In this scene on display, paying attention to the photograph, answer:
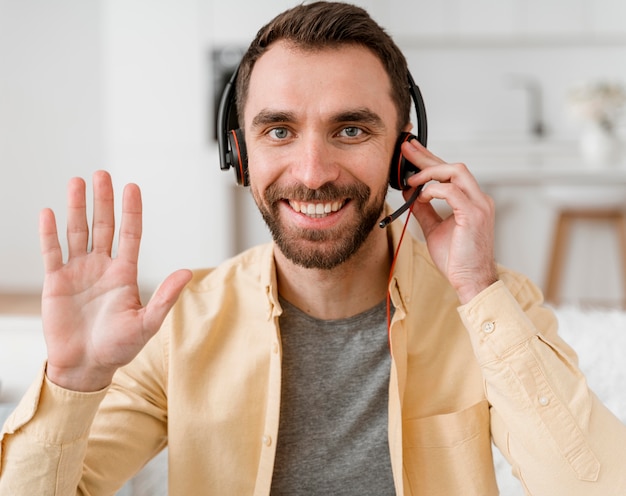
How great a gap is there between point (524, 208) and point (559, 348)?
3.45 metres

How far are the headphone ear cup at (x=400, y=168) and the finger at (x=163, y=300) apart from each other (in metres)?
0.47

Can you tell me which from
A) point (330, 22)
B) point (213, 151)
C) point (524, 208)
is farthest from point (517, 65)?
point (330, 22)

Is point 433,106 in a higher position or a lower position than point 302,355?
higher

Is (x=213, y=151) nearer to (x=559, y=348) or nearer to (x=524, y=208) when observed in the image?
(x=524, y=208)

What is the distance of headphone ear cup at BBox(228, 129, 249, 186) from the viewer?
4.34ft

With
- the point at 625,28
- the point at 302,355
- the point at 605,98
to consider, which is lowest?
the point at 302,355

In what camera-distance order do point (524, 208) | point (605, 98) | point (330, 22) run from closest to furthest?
point (330, 22) < point (605, 98) < point (524, 208)

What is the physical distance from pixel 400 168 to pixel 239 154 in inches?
12.0

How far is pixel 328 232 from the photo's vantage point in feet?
4.13

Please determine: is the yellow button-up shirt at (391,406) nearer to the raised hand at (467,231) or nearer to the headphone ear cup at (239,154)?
the raised hand at (467,231)

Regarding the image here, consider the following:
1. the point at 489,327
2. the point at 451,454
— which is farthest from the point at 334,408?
the point at 489,327

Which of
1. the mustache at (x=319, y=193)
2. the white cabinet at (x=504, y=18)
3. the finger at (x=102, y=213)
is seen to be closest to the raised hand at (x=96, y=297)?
the finger at (x=102, y=213)

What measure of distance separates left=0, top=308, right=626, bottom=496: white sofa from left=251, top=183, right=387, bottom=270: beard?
519 millimetres

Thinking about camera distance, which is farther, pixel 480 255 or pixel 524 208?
pixel 524 208
